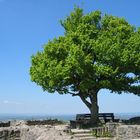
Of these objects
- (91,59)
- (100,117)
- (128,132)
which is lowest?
(128,132)

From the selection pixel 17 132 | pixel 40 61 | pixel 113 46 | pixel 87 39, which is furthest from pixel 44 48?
pixel 17 132

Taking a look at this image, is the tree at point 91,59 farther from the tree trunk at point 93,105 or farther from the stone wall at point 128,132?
the stone wall at point 128,132

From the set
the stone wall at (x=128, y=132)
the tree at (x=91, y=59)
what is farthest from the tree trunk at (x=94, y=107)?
the stone wall at (x=128, y=132)

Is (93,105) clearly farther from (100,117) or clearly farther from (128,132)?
(128,132)

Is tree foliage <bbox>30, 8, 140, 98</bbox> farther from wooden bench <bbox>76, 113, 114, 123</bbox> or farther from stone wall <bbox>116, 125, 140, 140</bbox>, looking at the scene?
stone wall <bbox>116, 125, 140, 140</bbox>

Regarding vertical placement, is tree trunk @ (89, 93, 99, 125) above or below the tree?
below

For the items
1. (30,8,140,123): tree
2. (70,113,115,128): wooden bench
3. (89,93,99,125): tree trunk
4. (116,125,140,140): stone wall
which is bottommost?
(116,125,140,140): stone wall

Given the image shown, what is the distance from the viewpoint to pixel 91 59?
160 ft

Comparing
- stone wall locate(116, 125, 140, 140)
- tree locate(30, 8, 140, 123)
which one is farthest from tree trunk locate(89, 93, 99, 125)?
stone wall locate(116, 125, 140, 140)

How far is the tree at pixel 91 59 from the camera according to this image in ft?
157

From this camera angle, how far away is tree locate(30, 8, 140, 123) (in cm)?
4772

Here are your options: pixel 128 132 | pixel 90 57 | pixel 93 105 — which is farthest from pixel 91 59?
pixel 128 132

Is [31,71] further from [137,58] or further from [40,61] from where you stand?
[137,58]

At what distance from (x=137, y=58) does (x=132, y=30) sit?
14.6ft
